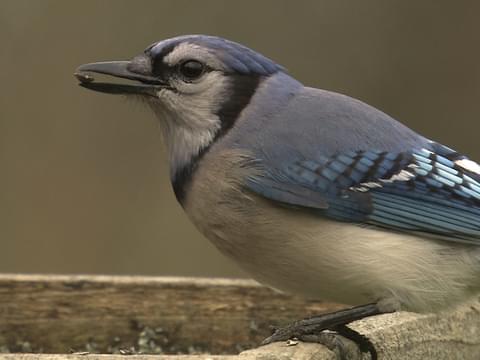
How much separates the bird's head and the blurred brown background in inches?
117

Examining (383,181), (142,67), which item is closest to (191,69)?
(142,67)

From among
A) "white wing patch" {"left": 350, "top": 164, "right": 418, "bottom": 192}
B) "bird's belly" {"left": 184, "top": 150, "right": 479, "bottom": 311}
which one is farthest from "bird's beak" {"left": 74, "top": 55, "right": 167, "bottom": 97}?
"white wing patch" {"left": 350, "top": 164, "right": 418, "bottom": 192}

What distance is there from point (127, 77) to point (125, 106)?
2.88 meters

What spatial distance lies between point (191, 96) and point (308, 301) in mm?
995

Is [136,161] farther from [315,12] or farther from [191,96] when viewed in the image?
[191,96]

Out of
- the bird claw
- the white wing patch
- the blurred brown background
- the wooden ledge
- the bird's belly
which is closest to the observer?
the bird claw

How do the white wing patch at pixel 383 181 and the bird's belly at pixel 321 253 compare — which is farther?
the white wing patch at pixel 383 181

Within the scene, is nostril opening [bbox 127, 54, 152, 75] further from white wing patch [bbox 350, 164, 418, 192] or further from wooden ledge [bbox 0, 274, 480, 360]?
wooden ledge [bbox 0, 274, 480, 360]

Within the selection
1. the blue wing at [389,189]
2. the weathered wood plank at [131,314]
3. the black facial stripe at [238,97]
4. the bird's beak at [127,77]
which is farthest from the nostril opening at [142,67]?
the weathered wood plank at [131,314]

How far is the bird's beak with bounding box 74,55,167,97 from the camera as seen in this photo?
12.6 feet

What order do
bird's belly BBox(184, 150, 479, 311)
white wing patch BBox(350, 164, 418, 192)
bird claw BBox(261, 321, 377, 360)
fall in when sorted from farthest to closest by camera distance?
white wing patch BBox(350, 164, 418, 192), bird's belly BBox(184, 150, 479, 311), bird claw BBox(261, 321, 377, 360)

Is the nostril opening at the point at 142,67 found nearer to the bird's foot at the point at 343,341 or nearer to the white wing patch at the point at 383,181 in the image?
the white wing patch at the point at 383,181

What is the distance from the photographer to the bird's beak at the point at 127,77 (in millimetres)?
3844

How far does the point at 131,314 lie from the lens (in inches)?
168
